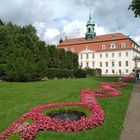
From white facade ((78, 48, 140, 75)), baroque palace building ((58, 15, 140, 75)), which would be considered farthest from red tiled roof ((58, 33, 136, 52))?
white facade ((78, 48, 140, 75))

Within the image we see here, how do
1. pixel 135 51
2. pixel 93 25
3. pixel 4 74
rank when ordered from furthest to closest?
pixel 93 25 → pixel 135 51 → pixel 4 74

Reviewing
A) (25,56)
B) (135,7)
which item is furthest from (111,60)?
(135,7)

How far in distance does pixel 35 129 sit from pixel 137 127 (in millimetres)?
3530

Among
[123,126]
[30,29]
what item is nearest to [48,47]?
[30,29]

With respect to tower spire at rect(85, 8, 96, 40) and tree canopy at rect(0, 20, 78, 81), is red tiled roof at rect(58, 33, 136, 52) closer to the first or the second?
tower spire at rect(85, 8, 96, 40)

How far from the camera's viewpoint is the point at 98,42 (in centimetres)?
10162

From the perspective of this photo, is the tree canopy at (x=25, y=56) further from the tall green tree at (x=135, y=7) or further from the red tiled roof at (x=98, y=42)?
the red tiled roof at (x=98, y=42)

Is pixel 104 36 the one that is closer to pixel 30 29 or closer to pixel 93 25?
pixel 93 25

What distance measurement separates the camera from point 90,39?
352ft

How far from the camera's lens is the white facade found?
95094 mm

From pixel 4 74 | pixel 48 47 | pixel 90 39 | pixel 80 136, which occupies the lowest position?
pixel 80 136

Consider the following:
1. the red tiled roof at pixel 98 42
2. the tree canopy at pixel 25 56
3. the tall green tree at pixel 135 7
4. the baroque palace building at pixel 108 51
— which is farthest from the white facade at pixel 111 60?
the tall green tree at pixel 135 7

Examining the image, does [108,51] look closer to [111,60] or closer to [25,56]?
[111,60]

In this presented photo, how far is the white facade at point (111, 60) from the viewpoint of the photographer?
95.1 meters
